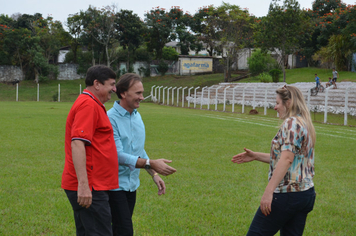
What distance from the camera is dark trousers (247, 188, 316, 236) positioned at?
2.97 metres

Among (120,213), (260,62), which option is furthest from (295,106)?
(260,62)

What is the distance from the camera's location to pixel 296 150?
2965 millimetres

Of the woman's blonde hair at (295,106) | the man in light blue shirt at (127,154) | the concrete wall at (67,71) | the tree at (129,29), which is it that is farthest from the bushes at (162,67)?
the woman's blonde hair at (295,106)

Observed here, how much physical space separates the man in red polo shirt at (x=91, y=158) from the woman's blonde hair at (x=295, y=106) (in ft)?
4.75

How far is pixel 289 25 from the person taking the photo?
39.5m

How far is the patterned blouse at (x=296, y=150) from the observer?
9.66 ft

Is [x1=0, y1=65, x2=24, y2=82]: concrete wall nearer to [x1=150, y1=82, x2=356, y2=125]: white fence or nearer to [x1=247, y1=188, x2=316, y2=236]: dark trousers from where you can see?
[x1=150, y1=82, x2=356, y2=125]: white fence

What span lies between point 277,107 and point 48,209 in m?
3.73

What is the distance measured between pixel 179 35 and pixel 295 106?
5642 centimetres

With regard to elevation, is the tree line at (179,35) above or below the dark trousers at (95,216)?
above

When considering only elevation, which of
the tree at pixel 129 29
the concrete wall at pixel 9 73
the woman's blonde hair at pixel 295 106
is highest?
the tree at pixel 129 29

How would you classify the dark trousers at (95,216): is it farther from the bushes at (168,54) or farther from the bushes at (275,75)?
the bushes at (168,54)

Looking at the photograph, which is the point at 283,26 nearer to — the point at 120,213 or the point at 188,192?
the point at 188,192

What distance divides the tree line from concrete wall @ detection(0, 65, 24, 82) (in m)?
0.70
